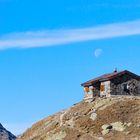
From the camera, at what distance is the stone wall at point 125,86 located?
101 meters

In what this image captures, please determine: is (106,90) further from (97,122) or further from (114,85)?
(97,122)

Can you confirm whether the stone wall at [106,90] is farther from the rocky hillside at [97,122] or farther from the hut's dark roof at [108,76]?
the rocky hillside at [97,122]

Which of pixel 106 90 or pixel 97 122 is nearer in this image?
pixel 97 122

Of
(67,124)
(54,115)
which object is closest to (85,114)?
(67,124)

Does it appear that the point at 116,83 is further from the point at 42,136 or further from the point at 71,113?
the point at 42,136

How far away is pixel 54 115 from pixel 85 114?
10.8 m

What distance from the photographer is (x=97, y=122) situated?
8725 centimetres

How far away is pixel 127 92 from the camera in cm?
10219

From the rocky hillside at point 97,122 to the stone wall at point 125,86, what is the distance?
5793mm

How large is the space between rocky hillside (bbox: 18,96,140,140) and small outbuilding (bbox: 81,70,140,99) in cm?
523

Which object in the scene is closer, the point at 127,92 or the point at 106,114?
the point at 106,114

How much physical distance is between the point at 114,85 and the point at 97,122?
1502 cm

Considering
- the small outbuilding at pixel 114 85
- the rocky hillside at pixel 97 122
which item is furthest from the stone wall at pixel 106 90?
the rocky hillside at pixel 97 122

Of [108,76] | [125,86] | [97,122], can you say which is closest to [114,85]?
[108,76]
